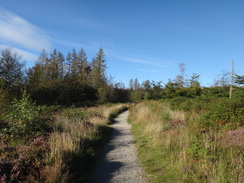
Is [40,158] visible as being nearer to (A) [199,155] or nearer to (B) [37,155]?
(B) [37,155]

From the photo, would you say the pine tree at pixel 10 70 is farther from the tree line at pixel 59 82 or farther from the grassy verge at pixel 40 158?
the grassy verge at pixel 40 158

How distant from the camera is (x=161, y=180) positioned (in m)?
3.77

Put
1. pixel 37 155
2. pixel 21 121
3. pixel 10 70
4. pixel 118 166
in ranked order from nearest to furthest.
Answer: pixel 37 155, pixel 118 166, pixel 21 121, pixel 10 70

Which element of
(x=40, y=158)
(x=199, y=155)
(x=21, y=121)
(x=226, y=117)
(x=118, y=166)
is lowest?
(x=118, y=166)

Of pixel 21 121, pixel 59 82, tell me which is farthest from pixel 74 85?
pixel 21 121

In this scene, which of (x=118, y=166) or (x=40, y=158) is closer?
(x=40, y=158)

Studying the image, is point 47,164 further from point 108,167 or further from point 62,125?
point 62,125

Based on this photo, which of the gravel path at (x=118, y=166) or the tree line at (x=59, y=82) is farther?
the tree line at (x=59, y=82)

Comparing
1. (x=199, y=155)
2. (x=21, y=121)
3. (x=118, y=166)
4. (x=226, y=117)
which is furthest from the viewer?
(x=226, y=117)

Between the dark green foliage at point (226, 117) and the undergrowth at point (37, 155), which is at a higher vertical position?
the dark green foliage at point (226, 117)

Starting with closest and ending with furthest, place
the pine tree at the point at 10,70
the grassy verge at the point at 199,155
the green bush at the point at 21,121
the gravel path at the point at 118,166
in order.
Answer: the grassy verge at the point at 199,155
the gravel path at the point at 118,166
the green bush at the point at 21,121
the pine tree at the point at 10,70

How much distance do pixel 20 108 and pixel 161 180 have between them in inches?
211

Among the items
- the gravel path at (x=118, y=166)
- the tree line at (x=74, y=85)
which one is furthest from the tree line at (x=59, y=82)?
the gravel path at (x=118, y=166)

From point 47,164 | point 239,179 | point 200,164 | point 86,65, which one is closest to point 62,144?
point 47,164
